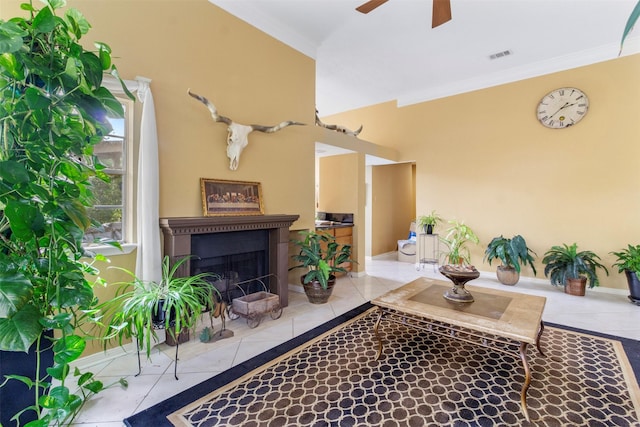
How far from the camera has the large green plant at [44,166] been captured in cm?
106

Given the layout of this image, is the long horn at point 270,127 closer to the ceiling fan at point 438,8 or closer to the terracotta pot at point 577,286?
the ceiling fan at point 438,8

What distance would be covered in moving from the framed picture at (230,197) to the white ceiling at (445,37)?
1914mm

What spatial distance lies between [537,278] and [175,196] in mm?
5474

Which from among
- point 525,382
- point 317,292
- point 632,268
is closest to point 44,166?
point 525,382

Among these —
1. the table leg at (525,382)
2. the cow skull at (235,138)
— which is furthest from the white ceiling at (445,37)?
the table leg at (525,382)

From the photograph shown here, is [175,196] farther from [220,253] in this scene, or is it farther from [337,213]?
[337,213]

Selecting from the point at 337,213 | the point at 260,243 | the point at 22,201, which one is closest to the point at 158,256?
the point at 260,243

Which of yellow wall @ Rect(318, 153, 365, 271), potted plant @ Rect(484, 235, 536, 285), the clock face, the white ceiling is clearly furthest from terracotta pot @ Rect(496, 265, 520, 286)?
the white ceiling

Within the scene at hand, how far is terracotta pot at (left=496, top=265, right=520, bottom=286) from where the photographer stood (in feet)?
15.2

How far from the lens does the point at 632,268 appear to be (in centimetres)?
374

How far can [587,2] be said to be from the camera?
10.9ft

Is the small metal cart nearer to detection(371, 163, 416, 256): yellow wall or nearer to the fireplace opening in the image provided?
the fireplace opening

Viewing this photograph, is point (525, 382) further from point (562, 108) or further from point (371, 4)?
point (562, 108)

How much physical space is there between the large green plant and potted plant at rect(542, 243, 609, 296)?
537 centimetres
